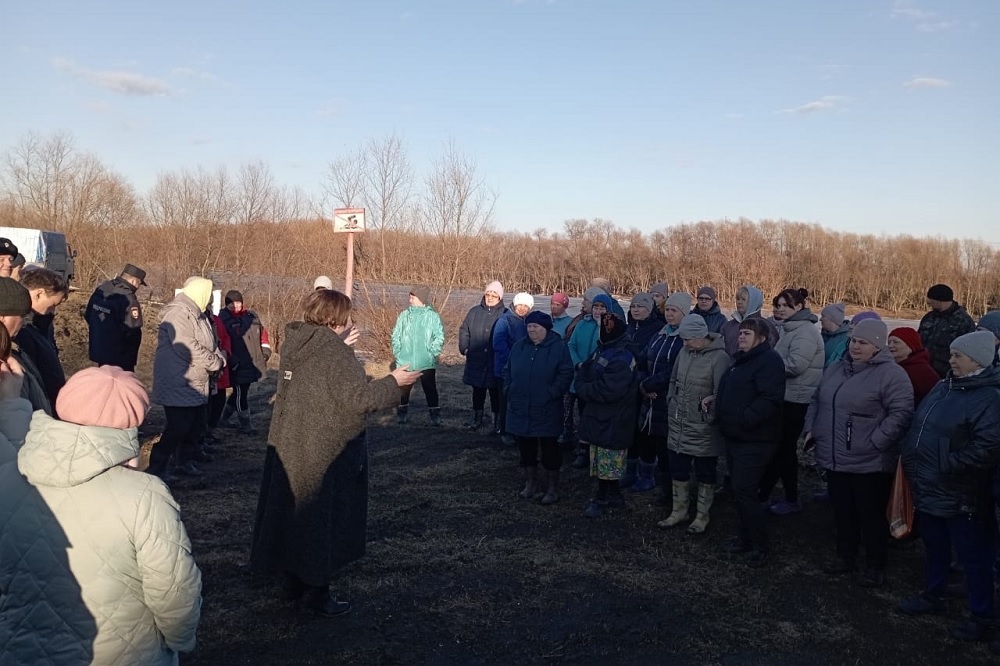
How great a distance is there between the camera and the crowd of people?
7.43ft

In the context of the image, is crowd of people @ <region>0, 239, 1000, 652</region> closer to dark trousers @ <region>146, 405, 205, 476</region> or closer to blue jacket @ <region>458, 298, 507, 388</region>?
dark trousers @ <region>146, 405, 205, 476</region>

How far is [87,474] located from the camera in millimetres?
2207

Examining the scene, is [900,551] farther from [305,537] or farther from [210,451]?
[210,451]

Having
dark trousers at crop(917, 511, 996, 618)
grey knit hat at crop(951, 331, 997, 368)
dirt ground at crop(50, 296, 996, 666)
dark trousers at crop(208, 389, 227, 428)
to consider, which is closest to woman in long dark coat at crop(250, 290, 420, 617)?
dirt ground at crop(50, 296, 996, 666)

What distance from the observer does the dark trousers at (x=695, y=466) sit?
5941 mm

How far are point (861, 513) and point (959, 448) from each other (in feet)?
3.58

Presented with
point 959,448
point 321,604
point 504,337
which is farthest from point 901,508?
point 504,337

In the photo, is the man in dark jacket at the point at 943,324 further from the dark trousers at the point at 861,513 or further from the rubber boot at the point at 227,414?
the rubber boot at the point at 227,414

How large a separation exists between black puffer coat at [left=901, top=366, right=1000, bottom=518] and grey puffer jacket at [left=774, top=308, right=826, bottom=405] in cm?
179

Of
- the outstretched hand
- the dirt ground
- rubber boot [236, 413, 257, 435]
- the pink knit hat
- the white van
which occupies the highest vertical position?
the white van

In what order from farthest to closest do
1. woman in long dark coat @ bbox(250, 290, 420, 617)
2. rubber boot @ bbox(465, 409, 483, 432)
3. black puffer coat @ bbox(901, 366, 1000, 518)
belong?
rubber boot @ bbox(465, 409, 483, 432) → black puffer coat @ bbox(901, 366, 1000, 518) → woman in long dark coat @ bbox(250, 290, 420, 617)

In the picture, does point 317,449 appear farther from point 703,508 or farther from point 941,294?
point 941,294

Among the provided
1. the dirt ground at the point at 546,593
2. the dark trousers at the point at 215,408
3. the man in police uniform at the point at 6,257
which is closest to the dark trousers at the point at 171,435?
the dirt ground at the point at 546,593

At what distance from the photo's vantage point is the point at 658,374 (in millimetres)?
6449
